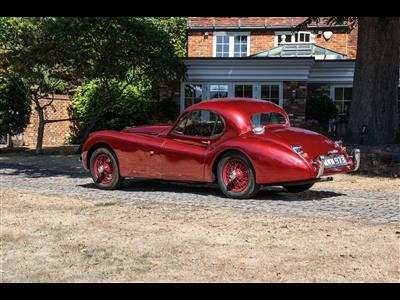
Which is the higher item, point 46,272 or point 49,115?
point 49,115

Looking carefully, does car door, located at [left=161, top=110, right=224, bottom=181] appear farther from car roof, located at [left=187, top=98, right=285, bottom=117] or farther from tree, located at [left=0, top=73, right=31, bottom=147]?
tree, located at [left=0, top=73, right=31, bottom=147]

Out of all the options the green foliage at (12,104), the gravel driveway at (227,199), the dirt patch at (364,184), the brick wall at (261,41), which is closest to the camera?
the gravel driveway at (227,199)

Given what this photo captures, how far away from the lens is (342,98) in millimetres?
23016

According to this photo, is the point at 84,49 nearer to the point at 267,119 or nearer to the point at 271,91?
the point at 271,91

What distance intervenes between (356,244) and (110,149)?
214 inches

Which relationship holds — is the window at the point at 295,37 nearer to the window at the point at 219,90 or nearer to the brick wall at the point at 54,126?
the window at the point at 219,90

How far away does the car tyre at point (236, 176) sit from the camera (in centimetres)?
815

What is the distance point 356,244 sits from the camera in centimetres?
531

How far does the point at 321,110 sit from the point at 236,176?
546 inches

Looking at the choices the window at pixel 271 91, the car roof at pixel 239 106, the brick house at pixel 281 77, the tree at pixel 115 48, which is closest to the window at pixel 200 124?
the car roof at pixel 239 106

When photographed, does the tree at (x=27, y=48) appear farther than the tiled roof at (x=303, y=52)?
No
